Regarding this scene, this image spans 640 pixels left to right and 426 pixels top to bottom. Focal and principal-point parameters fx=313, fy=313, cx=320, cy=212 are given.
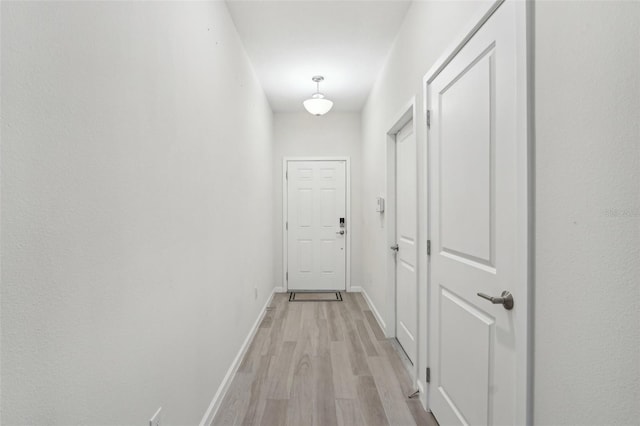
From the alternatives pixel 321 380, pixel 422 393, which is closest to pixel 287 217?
pixel 321 380

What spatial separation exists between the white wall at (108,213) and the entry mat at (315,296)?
2.42m

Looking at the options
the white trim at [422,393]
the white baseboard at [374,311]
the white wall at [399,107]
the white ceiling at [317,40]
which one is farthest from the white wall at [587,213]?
the white baseboard at [374,311]

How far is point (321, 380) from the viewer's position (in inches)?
87.0

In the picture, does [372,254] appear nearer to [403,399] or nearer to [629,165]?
[403,399]

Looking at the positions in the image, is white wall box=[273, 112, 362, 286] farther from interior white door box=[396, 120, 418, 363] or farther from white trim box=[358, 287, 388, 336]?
interior white door box=[396, 120, 418, 363]

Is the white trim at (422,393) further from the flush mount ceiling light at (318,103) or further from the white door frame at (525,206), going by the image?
the flush mount ceiling light at (318,103)

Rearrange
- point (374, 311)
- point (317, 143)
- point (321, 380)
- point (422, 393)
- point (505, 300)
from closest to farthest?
1. point (505, 300)
2. point (422, 393)
3. point (321, 380)
4. point (374, 311)
5. point (317, 143)

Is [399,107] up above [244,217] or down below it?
above

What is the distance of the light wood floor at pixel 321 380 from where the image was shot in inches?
72.1

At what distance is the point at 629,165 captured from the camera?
0.71 m

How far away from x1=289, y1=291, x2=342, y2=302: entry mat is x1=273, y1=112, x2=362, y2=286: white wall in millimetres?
363

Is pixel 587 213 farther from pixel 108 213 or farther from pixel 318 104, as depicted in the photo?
pixel 318 104

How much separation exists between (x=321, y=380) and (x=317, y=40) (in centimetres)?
275

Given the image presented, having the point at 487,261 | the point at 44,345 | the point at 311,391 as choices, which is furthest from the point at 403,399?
the point at 44,345
